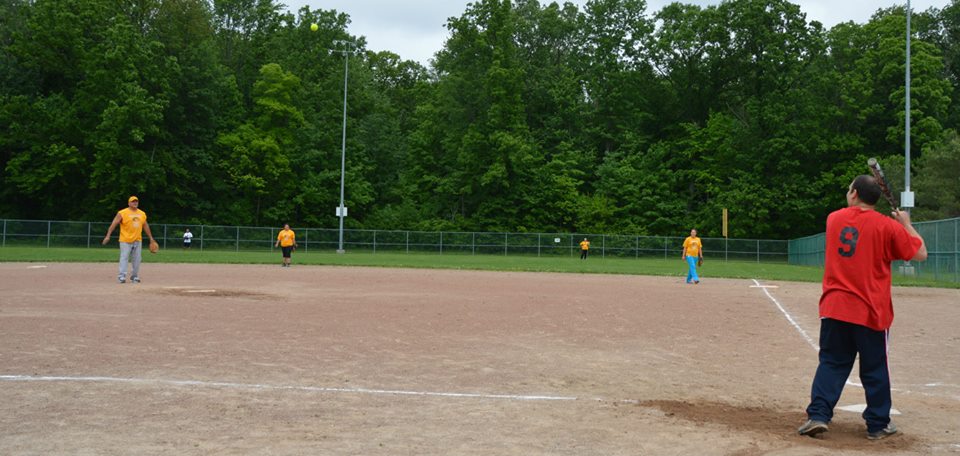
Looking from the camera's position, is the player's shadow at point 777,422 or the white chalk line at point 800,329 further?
the white chalk line at point 800,329

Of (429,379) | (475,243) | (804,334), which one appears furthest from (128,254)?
(475,243)

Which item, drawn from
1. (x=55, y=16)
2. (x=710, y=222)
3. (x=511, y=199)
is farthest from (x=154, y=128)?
(x=710, y=222)

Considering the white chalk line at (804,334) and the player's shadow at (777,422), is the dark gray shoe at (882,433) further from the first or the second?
the white chalk line at (804,334)

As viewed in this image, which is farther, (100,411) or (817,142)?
(817,142)

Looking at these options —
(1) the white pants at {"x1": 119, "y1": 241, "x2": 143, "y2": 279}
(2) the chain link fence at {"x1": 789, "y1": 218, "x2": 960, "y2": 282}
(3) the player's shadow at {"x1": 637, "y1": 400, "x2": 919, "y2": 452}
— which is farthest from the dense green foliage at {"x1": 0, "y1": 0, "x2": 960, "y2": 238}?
(3) the player's shadow at {"x1": 637, "y1": 400, "x2": 919, "y2": 452}

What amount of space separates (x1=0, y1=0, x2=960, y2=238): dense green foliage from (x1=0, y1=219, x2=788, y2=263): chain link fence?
5.40 m

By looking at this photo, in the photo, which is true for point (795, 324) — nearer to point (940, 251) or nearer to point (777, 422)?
point (777, 422)

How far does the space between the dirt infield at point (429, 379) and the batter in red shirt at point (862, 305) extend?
26 centimetres

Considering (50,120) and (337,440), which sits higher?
(50,120)

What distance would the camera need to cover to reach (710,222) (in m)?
64.4

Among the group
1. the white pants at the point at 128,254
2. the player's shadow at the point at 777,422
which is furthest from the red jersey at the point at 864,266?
the white pants at the point at 128,254

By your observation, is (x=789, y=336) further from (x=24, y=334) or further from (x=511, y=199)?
(x=511, y=199)

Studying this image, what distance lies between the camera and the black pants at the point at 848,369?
614 cm

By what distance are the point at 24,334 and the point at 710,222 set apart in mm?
58956
